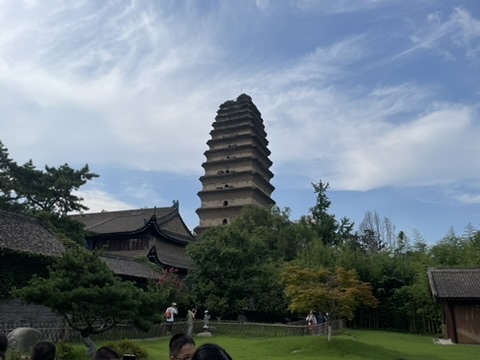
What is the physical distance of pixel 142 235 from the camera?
33969 mm

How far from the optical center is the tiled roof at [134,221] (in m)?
35.9

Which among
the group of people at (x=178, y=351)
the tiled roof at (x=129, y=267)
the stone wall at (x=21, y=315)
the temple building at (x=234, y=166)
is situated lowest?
the group of people at (x=178, y=351)

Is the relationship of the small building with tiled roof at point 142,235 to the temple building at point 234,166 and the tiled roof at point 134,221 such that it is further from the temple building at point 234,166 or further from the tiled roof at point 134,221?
the temple building at point 234,166

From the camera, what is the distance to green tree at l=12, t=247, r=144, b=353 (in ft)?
39.1

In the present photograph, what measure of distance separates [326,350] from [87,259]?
7.94m

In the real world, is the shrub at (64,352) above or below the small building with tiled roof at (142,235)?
below

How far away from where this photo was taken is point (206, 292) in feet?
79.9

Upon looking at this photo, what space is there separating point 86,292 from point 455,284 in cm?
1730

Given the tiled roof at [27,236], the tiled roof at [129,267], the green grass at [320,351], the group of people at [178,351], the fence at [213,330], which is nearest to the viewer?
the group of people at [178,351]

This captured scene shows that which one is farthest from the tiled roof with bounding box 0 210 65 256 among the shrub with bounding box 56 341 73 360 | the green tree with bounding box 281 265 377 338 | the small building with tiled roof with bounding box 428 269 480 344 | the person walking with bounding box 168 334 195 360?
the small building with tiled roof with bounding box 428 269 480 344

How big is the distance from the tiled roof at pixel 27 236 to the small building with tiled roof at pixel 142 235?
9940 millimetres

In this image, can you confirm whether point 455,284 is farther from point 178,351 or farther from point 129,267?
point 178,351

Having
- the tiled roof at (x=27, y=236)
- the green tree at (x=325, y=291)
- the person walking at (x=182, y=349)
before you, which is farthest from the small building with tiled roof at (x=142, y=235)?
the person walking at (x=182, y=349)

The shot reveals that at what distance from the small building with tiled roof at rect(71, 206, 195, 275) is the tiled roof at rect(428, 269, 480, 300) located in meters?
16.5
